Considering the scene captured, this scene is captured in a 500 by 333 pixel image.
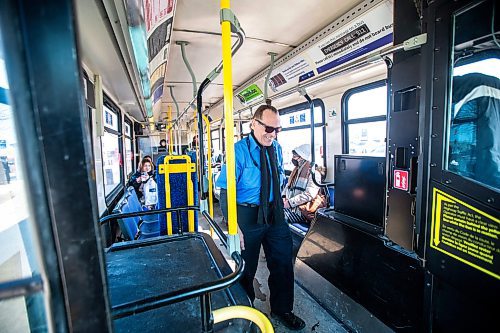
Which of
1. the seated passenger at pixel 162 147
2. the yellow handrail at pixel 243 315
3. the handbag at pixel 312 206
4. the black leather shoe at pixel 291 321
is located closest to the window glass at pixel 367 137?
the handbag at pixel 312 206

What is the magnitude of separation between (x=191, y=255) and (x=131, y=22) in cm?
157

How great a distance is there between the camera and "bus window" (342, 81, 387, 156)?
12.2 ft

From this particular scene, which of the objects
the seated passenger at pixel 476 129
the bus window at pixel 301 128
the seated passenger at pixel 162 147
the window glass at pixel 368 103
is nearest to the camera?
the seated passenger at pixel 476 129

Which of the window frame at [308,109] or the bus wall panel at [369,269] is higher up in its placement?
the window frame at [308,109]

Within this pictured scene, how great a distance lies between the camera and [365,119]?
13.0 ft

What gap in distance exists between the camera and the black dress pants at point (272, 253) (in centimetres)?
214

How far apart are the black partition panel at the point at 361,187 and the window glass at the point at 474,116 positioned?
0.78 m

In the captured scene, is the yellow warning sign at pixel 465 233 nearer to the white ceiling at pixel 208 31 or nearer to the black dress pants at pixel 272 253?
the black dress pants at pixel 272 253

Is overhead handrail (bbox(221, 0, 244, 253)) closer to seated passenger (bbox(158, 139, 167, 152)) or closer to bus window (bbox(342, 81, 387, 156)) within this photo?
bus window (bbox(342, 81, 387, 156))

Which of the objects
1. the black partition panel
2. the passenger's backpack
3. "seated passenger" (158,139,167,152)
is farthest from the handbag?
"seated passenger" (158,139,167,152)

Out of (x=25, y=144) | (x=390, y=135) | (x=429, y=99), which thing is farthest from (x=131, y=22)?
(x=390, y=135)

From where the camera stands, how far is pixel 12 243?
0.85 meters

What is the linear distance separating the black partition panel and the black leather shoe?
43.8 inches

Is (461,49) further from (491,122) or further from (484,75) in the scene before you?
(491,122)
